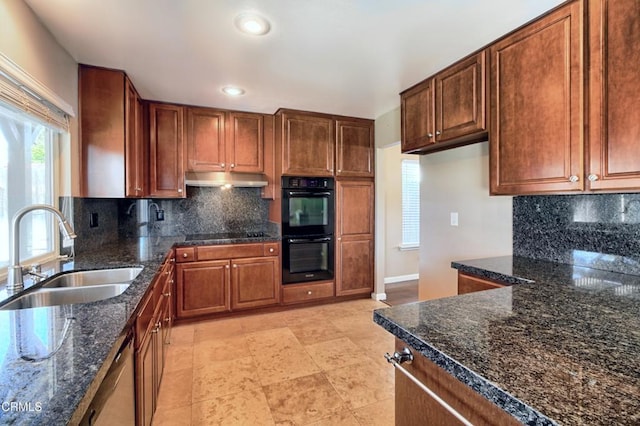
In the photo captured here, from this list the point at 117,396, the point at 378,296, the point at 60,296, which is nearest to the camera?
the point at 117,396

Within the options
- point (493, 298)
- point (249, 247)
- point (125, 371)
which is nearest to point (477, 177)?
point (493, 298)

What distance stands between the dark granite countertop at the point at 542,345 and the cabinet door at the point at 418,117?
1.40m

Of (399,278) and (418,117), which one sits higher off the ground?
(418,117)

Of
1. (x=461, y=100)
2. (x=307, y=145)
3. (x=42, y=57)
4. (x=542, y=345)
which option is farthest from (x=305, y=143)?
(x=542, y=345)

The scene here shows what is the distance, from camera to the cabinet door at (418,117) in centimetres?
233

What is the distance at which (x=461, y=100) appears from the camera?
2068 millimetres

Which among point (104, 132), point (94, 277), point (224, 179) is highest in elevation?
point (104, 132)

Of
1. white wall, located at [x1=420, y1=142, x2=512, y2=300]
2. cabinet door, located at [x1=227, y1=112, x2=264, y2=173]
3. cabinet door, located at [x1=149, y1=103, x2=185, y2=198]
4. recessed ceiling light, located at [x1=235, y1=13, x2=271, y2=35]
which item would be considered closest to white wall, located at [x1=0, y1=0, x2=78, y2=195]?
cabinet door, located at [x1=149, y1=103, x2=185, y2=198]

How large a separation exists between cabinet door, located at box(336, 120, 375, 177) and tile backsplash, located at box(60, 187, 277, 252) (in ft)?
3.71

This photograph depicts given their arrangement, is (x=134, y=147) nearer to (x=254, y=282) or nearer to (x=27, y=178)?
(x=27, y=178)

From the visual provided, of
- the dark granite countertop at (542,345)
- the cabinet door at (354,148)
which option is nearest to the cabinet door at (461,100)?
the dark granite countertop at (542,345)

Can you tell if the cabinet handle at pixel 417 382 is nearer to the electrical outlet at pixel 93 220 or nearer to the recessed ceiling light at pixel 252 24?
the recessed ceiling light at pixel 252 24

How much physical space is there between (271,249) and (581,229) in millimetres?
2656

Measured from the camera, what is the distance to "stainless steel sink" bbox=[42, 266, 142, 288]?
168cm
